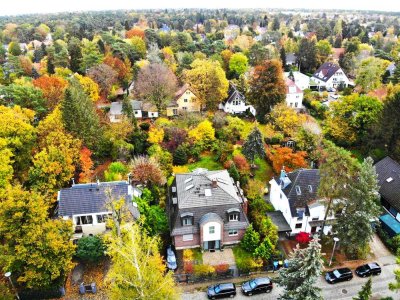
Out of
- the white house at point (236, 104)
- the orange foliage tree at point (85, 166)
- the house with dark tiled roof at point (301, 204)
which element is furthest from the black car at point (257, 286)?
the white house at point (236, 104)

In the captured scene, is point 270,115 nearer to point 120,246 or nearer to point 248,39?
point 120,246

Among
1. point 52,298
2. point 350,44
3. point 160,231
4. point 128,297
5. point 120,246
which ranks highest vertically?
point 350,44

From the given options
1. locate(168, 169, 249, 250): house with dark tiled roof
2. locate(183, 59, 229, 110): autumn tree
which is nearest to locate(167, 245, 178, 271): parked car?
locate(168, 169, 249, 250): house with dark tiled roof

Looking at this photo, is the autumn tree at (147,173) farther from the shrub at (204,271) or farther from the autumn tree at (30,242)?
the shrub at (204,271)

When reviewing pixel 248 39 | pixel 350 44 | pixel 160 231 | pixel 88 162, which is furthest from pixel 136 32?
pixel 160 231

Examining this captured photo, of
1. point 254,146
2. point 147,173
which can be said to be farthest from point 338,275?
point 147,173

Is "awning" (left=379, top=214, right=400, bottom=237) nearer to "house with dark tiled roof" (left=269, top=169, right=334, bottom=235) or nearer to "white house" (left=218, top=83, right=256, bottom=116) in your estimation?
"house with dark tiled roof" (left=269, top=169, right=334, bottom=235)
